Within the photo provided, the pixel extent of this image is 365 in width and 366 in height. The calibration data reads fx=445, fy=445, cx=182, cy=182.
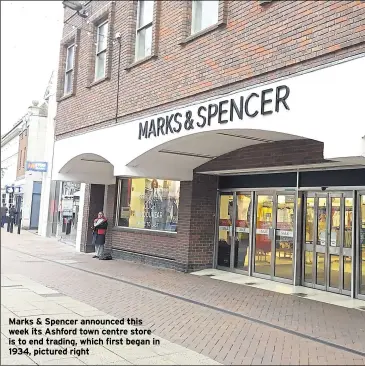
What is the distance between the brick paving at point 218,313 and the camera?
4.96m

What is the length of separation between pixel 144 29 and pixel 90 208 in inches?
266

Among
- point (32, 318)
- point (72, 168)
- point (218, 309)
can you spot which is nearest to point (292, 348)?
point (218, 309)

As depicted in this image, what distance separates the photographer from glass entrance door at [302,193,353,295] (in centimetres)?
858

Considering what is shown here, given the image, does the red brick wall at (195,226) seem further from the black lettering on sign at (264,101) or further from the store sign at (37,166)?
the store sign at (37,166)

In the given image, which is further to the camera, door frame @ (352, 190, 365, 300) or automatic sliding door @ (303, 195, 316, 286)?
automatic sliding door @ (303, 195, 316, 286)

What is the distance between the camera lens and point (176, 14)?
8.70 m

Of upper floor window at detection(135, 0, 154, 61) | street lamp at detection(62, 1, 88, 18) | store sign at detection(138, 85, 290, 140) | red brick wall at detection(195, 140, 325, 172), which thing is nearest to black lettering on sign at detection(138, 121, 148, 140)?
store sign at detection(138, 85, 290, 140)

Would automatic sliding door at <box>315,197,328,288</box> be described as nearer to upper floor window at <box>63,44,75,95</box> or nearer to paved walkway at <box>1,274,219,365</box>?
paved walkway at <box>1,274,219,365</box>

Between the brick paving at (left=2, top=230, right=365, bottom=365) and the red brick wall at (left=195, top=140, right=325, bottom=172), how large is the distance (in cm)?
256

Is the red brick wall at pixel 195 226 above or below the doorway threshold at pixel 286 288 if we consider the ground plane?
above

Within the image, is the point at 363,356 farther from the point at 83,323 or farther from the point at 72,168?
the point at 72,168

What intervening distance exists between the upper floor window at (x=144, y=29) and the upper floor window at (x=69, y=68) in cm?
362

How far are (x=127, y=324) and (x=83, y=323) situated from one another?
22.1 inches

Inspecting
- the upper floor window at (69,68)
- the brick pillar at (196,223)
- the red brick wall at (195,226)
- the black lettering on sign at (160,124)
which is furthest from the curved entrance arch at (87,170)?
the black lettering on sign at (160,124)
